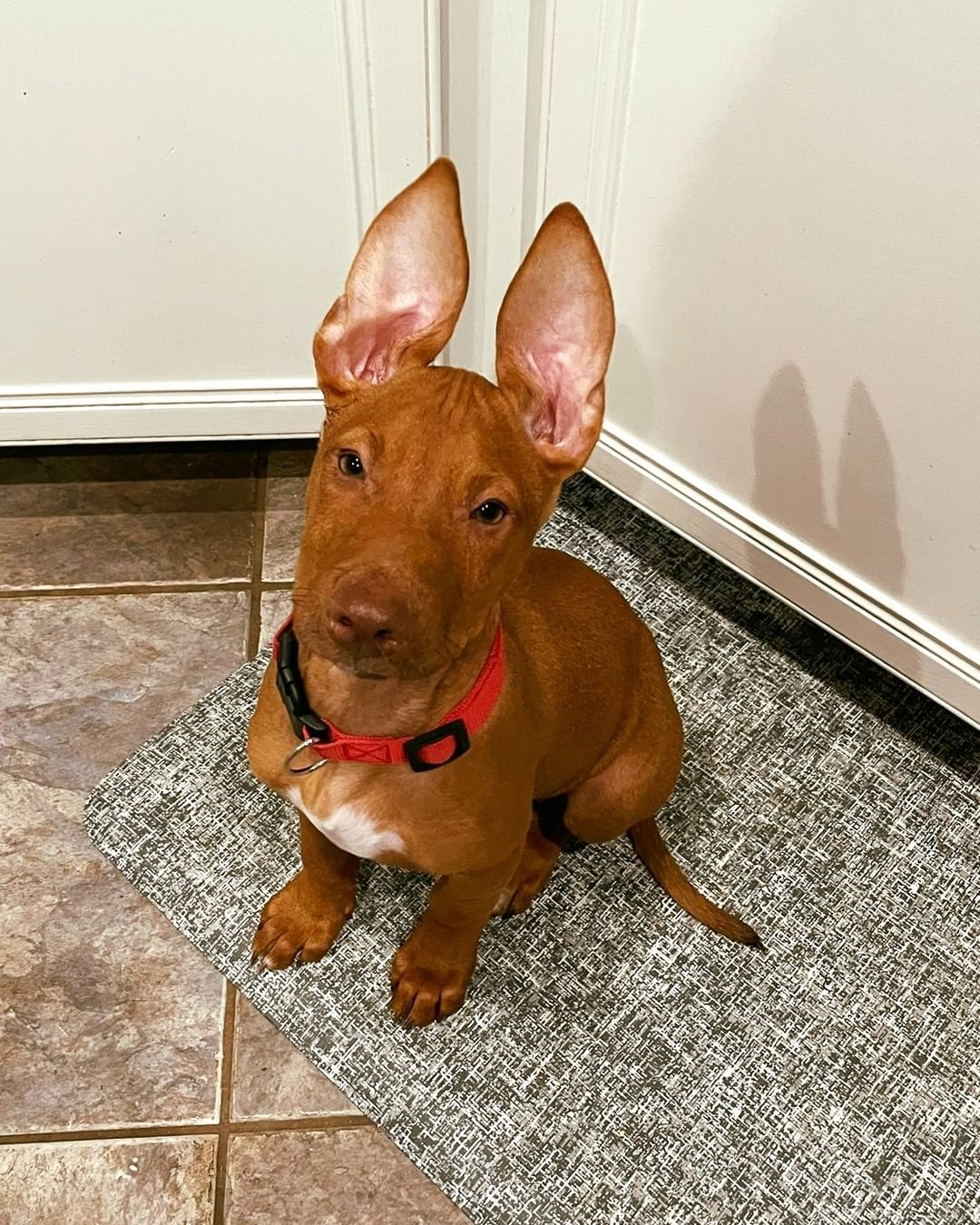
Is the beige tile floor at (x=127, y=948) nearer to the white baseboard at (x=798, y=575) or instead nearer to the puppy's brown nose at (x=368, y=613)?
the white baseboard at (x=798, y=575)

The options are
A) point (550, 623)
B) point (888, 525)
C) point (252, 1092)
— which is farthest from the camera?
point (888, 525)

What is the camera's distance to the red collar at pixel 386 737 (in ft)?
4.05

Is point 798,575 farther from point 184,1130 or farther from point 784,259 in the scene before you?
point 184,1130

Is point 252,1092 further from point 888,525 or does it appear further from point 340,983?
point 888,525

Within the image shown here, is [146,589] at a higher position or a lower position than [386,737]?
lower

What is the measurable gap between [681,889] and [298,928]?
0.60 meters

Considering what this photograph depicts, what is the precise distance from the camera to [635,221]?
177 cm

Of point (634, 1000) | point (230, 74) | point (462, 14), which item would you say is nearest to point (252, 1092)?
point (634, 1000)

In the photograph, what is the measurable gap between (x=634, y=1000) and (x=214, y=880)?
699 millimetres

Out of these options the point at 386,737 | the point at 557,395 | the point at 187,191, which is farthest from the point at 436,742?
the point at 187,191

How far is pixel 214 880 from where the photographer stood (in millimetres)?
1780

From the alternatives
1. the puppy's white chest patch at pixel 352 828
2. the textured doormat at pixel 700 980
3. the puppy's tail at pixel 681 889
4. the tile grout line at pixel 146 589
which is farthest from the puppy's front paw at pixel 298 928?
the tile grout line at pixel 146 589

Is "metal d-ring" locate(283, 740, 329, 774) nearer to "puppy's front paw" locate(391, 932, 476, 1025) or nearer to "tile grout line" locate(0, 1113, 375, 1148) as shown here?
"puppy's front paw" locate(391, 932, 476, 1025)

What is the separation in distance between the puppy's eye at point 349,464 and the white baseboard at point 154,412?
103cm
